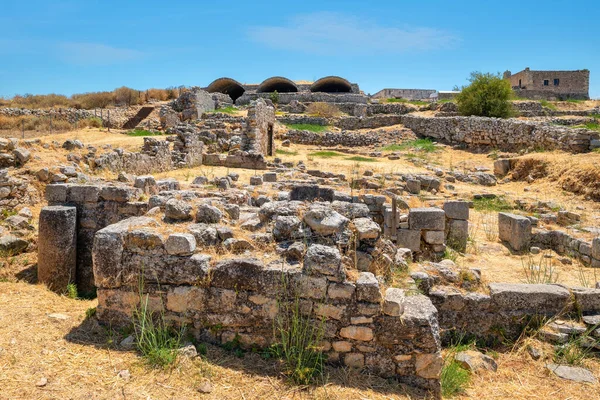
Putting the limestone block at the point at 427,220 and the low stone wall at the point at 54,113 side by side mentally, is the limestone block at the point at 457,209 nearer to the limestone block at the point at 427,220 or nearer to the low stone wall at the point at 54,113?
the limestone block at the point at 427,220

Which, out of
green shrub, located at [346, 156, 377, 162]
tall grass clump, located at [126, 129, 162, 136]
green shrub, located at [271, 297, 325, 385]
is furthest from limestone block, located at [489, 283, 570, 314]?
tall grass clump, located at [126, 129, 162, 136]

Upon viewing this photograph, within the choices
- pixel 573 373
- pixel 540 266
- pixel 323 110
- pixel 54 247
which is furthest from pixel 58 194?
pixel 323 110

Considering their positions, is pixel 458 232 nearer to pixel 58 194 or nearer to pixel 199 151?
pixel 58 194

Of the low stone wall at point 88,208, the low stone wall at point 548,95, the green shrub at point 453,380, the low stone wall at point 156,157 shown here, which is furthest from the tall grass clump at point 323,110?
the green shrub at point 453,380

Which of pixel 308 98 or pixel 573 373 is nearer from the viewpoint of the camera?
pixel 573 373

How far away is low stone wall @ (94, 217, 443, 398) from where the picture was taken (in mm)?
3857

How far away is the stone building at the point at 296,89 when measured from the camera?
38.5m

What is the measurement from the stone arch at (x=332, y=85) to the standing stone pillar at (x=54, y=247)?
128 feet

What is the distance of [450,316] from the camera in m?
5.44

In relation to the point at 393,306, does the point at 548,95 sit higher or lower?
Answer: higher

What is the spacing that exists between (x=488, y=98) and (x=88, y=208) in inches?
1049

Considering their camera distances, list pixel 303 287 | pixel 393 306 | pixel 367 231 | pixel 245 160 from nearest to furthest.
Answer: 1. pixel 393 306
2. pixel 303 287
3. pixel 367 231
4. pixel 245 160

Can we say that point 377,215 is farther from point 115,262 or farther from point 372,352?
point 115,262

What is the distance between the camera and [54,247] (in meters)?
5.90
